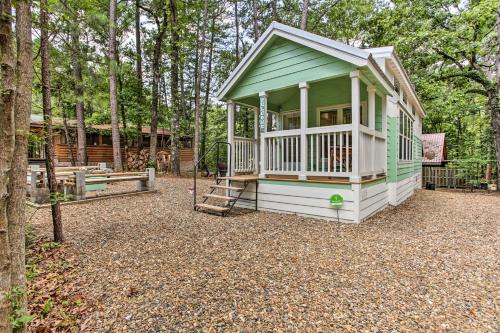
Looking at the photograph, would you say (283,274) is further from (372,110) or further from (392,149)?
(392,149)

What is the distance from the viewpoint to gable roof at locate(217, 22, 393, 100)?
4.51m

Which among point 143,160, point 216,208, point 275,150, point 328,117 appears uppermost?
point 328,117

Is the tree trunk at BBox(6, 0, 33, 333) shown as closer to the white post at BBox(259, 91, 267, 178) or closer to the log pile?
the white post at BBox(259, 91, 267, 178)

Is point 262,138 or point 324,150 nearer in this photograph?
point 324,150

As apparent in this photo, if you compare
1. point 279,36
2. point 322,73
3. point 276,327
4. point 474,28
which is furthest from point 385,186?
point 474,28

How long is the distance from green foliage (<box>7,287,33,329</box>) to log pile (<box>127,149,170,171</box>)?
15060 mm

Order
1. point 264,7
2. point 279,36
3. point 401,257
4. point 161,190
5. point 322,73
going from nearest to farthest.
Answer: point 401,257 → point 322,73 → point 279,36 → point 161,190 → point 264,7

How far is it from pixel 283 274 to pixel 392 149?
226 inches

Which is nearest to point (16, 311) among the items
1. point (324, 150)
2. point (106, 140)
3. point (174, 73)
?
point (324, 150)

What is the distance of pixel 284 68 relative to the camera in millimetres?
5754

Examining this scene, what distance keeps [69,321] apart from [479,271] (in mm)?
4243

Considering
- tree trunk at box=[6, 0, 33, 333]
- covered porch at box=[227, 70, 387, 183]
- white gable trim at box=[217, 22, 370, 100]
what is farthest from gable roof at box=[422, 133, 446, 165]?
tree trunk at box=[6, 0, 33, 333]

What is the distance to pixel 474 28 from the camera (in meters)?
9.80

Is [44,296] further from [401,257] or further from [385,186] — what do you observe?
[385,186]
